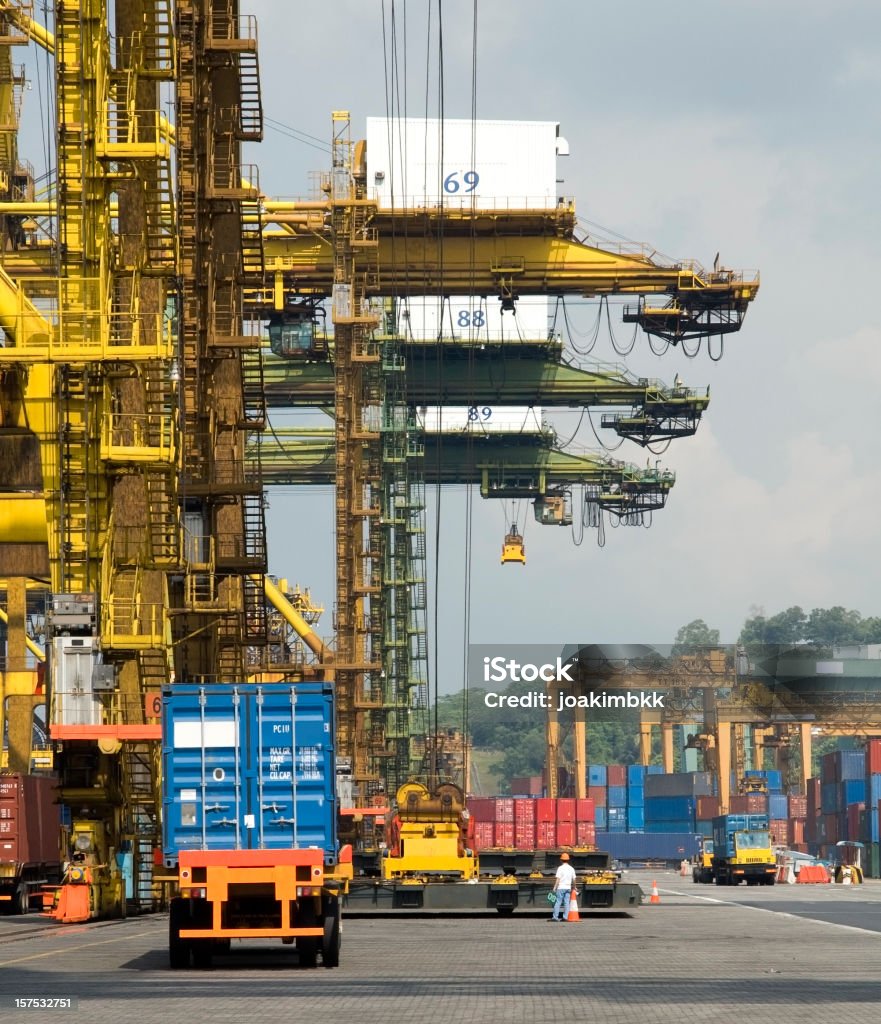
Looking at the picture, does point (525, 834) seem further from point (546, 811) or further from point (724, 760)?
point (724, 760)

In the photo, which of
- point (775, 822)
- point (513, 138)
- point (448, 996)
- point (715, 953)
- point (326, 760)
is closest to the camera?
point (448, 996)

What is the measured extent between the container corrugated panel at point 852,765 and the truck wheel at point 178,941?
81.0m

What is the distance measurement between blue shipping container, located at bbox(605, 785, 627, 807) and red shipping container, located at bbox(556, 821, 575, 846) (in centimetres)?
7200

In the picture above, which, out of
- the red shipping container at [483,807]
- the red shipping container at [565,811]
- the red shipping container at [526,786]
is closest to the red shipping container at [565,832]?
the red shipping container at [565,811]

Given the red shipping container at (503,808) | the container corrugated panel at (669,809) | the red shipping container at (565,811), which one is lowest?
the container corrugated panel at (669,809)

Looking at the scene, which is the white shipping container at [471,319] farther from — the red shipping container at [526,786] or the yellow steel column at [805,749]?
the red shipping container at [526,786]

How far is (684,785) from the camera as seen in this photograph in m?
113

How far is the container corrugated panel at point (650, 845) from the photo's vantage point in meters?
108

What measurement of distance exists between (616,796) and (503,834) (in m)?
69.4

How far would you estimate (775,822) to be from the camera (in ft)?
397

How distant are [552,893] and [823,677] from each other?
2601 inches

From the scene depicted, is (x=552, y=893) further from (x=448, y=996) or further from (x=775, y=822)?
(x=775, y=822)

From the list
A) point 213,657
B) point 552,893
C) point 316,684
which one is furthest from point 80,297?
point 316,684

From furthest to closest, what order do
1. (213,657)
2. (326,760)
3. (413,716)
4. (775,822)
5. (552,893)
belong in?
(775,822) < (413,716) < (213,657) < (552,893) < (326,760)
